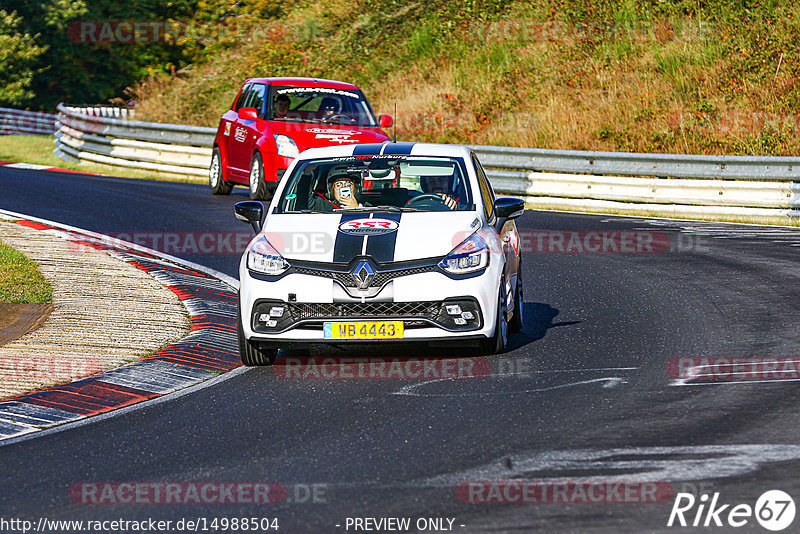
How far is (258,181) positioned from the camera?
19.3m

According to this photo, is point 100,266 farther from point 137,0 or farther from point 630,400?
point 137,0

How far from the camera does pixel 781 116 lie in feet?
80.5

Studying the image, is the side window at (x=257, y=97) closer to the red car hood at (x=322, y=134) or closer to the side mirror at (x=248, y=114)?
the side mirror at (x=248, y=114)

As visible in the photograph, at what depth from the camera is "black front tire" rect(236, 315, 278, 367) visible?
9.33 meters

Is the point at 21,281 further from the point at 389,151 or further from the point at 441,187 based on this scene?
the point at 441,187

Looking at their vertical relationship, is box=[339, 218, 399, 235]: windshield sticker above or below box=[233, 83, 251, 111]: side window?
below

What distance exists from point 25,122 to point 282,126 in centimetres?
3105

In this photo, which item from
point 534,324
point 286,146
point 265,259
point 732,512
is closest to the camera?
point 732,512

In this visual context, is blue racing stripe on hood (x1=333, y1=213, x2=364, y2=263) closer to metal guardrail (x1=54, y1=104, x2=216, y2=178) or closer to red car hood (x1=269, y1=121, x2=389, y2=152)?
red car hood (x1=269, y1=121, x2=389, y2=152)

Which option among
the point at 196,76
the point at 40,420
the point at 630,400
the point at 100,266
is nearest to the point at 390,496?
the point at 630,400

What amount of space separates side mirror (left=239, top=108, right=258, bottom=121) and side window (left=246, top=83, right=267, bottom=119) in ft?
0.40

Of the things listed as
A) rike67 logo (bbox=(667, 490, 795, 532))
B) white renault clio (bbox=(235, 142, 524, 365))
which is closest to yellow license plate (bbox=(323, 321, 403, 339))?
white renault clio (bbox=(235, 142, 524, 365))

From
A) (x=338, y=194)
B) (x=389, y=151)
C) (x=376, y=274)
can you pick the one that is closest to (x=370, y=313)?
(x=376, y=274)

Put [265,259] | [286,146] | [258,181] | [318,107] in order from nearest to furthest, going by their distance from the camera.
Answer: [265,259] < [286,146] < [258,181] < [318,107]
